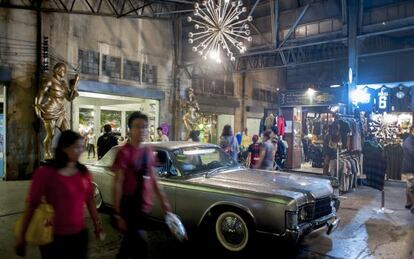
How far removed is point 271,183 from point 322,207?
801 millimetres

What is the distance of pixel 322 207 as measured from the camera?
521 cm

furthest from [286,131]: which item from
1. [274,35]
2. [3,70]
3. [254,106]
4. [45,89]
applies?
[3,70]

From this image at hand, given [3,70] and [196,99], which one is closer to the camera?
[3,70]

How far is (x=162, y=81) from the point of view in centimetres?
1541

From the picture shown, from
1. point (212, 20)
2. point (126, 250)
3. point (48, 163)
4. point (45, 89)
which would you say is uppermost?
point (212, 20)

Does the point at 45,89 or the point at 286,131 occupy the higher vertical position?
the point at 45,89

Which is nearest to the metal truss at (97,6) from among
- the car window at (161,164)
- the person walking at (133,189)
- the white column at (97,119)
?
the white column at (97,119)

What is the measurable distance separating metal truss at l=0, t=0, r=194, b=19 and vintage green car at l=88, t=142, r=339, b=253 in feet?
22.6

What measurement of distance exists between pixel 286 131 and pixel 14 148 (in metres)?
9.45

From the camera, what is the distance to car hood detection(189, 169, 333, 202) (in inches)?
191

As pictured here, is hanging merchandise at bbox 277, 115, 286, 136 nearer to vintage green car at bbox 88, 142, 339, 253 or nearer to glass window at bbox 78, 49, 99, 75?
glass window at bbox 78, 49, 99, 75

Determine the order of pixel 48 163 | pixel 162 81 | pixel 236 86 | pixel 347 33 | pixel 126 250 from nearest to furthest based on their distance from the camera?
1. pixel 48 163
2. pixel 126 250
3. pixel 347 33
4. pixel 162 81
5. pixel 236 86

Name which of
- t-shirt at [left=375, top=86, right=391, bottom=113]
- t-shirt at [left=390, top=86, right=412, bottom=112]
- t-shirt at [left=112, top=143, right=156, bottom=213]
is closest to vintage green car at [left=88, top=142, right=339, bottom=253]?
t-shirt at [left=112, top=143, right=156, bottom=213]

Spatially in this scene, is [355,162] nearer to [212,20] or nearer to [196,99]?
[212,20]
